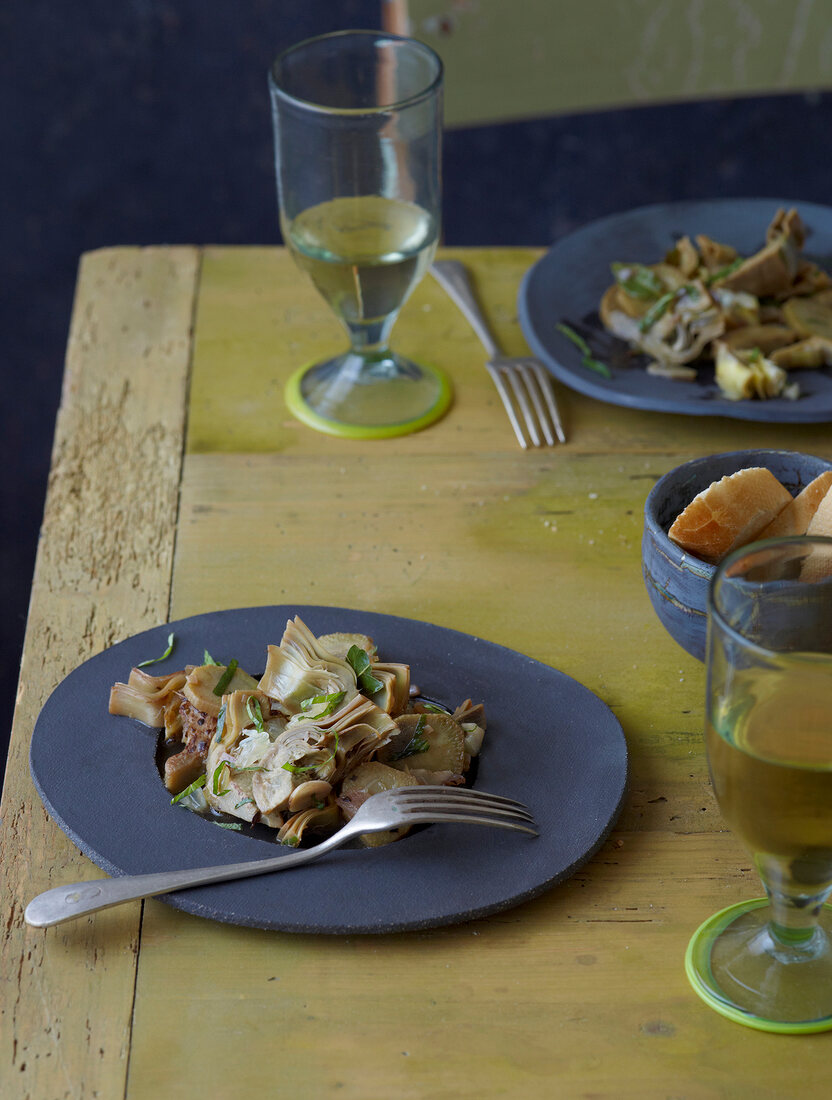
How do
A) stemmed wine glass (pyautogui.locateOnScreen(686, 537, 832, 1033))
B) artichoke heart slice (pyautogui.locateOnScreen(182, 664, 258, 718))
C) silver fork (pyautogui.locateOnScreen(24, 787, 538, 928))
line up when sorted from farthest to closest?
1. artichoke heart slice (pyautogui.locateOnScreen(182, 664, 258, 718))
2. silver fork (pyautogui.locateOnScreen(24, 787, 538, 928))
3. stemmed wine glass (pyautogui.locateOnScreen(686, 537, 832, 1033))

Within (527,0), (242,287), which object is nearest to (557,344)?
(242,287)

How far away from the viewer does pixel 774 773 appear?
55 centimetres

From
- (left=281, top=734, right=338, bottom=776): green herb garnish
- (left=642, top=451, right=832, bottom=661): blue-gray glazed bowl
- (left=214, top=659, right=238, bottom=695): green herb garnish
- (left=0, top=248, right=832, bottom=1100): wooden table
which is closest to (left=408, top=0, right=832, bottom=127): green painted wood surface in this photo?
(left=0, top=248, right=832, bottom=1100): wooden table

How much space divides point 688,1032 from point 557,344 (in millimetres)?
733

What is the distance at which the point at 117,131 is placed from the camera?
2.74m

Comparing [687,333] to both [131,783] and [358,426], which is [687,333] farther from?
[131,783]

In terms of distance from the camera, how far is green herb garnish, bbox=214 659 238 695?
771 millimetres

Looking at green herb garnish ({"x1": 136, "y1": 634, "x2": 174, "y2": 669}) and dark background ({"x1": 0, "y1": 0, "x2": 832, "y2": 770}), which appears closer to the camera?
green herb garnish ({"x1": 136, "y1": 634, "x2": 174, "y2": 669})

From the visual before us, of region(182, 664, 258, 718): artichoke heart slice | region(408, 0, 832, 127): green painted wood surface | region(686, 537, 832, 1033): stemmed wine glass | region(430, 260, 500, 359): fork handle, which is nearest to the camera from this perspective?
region(686, 537, 832, 1033): stemmed wine glass

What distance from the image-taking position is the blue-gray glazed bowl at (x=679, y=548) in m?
0.78

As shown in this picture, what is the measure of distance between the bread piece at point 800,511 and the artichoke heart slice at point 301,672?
30 centimetres

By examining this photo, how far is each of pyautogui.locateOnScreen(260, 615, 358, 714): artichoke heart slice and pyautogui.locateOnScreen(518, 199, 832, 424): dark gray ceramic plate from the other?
466mm

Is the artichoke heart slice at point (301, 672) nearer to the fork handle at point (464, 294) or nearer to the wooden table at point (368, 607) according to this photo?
the wooden table at point (368, 607)

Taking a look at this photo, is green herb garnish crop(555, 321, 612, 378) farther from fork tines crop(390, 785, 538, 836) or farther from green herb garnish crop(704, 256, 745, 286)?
fork tines crop(390, 785, 538, 836)
